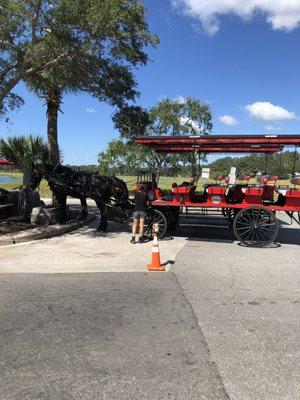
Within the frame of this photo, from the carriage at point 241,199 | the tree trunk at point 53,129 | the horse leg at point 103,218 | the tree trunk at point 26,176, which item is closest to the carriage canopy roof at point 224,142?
the carriage at point 241,199

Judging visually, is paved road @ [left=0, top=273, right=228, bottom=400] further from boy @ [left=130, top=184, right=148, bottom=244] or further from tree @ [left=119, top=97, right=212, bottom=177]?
tree @ [left=119, top=97, right=212, bottom=177]

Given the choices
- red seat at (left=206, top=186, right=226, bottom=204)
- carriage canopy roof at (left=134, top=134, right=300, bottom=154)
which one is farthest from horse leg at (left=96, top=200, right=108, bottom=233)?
red seat at (left=206, top=186, right=226, bottom=204)

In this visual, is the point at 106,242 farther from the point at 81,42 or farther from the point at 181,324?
the point at 181,324

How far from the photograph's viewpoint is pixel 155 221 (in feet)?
38.6

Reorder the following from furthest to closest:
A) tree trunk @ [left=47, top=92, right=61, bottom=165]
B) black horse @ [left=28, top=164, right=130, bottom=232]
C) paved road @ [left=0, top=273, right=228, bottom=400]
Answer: tree trunk @ [left=47, top=92, right=61, bottom=165] → black horse @ [left=28, top=164, right=130, bottom=232] → paved road @ [left=0, top=273, right=228, bottom=400]

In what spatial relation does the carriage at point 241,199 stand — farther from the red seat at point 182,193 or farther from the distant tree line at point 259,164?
the distant tree line at point 259,164

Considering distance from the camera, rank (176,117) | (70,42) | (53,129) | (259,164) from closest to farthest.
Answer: (70,42)
(259,164)
(53,129)
(176,117)

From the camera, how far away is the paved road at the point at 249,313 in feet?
12.9

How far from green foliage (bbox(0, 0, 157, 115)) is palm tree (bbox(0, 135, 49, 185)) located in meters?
5.23

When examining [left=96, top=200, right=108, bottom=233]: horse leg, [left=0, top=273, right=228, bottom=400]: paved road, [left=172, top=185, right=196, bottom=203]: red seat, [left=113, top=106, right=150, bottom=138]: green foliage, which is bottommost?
[left=0, top=273, right=228, bottom=400]: paved road

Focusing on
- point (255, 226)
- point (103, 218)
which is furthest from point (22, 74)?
point (255, 226)

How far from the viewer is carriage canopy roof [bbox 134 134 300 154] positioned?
1070 centimetres

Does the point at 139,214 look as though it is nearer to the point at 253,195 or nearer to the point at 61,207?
the point at 253,195

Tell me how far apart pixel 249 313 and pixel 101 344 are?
6.89 ft
